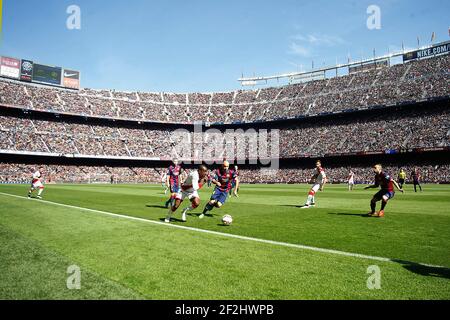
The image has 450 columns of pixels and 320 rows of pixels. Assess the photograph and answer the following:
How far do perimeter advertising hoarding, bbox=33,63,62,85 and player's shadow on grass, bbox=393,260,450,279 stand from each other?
77383 millimetres

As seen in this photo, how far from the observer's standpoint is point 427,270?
17.2 ft

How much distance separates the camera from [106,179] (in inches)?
2451

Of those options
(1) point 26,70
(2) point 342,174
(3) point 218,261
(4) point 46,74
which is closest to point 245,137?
(2) point 342,174

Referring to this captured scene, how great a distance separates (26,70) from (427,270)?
77963 mm

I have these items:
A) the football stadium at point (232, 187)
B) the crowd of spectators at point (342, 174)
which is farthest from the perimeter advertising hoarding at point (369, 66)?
the crowd of spectators at point (342, 174)

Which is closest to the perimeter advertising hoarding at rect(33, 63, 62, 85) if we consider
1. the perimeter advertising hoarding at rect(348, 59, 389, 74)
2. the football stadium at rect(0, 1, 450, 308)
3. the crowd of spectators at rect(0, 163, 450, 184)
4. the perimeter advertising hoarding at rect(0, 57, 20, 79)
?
the football stadium at rect(0, 1, 450, 308)

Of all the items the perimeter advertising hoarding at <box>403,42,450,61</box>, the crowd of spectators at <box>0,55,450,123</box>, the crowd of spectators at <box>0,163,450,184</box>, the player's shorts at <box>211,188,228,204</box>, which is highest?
the perimeter advertising hoarding at <box>403,42,450,61</box>

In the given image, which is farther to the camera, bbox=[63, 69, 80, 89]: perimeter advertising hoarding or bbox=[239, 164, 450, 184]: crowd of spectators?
bbox=[63, 69, 80, 89]: perimeter advertising hoarding

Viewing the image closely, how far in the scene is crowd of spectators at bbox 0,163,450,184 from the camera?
153 feet

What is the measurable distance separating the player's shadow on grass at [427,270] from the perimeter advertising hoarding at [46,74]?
254 ft

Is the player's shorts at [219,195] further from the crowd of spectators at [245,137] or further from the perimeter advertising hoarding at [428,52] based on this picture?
the perimeter advertising hoarding at [428,52]

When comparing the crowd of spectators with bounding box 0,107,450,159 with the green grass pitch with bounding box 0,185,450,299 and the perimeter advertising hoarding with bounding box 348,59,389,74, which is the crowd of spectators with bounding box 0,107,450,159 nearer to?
the perimeter advertising hoarding with bounding box 348,59,389,74

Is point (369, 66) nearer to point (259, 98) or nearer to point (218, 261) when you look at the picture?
point (259, 98)

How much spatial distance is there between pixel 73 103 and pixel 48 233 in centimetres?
6579
